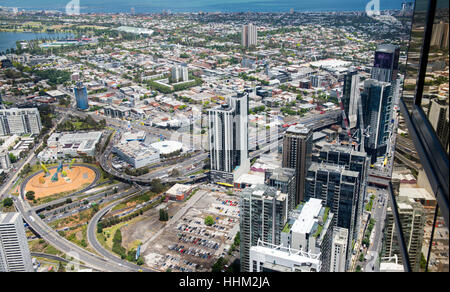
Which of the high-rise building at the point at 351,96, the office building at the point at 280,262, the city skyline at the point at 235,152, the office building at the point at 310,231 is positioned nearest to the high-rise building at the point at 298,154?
the city skyline at the point at 235,152

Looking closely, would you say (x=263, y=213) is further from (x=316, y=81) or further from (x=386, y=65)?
(x=316, y=81)

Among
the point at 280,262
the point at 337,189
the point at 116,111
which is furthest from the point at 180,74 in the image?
the point at 280,262

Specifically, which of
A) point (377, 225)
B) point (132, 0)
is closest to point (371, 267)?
point (377, 225)

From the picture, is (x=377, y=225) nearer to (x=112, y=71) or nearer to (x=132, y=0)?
(x=112, y=71)

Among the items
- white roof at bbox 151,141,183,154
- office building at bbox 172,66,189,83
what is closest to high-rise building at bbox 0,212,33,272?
white roof at bbox 151,141,183,154
